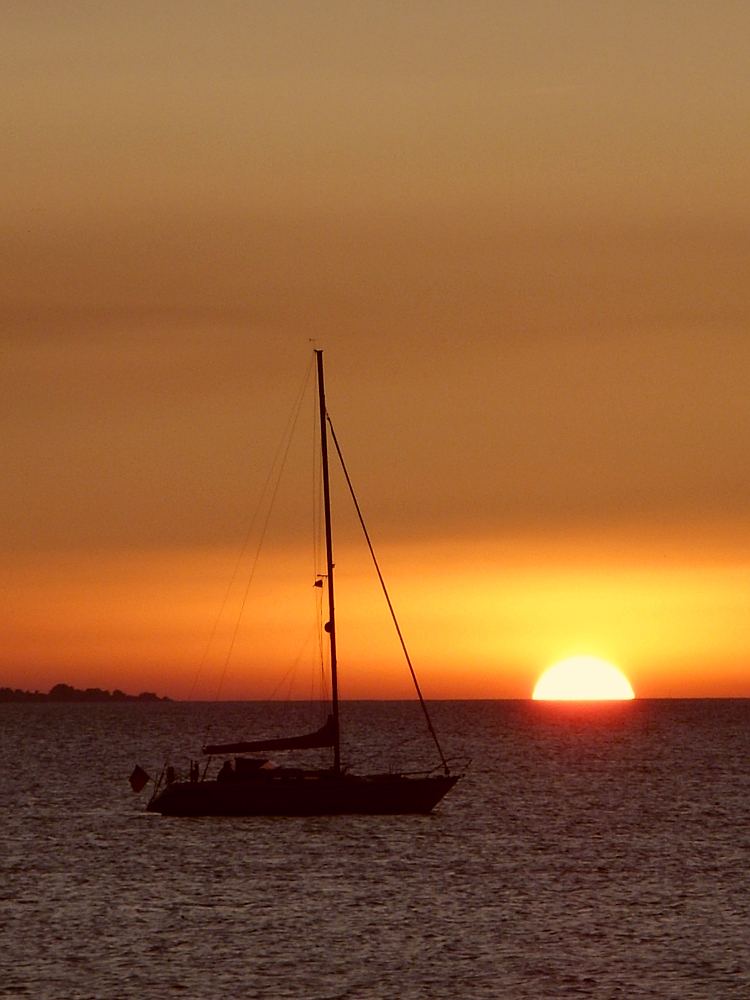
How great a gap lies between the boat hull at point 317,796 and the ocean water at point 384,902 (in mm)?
1665

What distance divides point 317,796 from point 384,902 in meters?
22.7

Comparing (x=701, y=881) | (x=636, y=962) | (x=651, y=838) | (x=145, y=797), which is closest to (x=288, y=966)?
(x=636, y=962)

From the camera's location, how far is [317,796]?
302 ft

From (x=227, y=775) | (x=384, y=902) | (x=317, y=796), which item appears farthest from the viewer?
(x=227, y=775)

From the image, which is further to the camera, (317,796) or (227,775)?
(227,775)

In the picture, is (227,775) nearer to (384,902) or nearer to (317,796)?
(317,796)

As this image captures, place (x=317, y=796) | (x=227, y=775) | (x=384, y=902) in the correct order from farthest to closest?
(x=227, y=775), (x=317, y=796), (x=384, y=902)

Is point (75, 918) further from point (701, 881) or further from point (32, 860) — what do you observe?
point (701, 881)

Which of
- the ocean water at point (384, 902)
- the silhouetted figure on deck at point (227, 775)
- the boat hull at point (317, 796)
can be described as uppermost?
the silhouetted figure on deck at point (227, 775)

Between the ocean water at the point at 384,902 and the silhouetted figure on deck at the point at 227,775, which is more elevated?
the silhouetted figure on deck at the point at 227,775

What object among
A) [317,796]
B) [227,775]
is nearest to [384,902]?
[317,796]

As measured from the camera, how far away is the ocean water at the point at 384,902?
52.9 metres

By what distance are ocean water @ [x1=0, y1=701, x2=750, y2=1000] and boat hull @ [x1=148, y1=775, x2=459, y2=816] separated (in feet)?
5.46

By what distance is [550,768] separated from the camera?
174625mm
